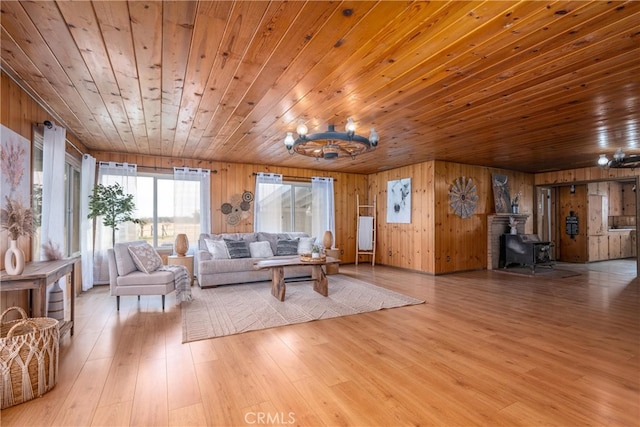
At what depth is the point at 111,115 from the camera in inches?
147

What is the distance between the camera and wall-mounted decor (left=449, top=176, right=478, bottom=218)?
6.78m

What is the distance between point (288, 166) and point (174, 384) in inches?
220

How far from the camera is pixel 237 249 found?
5746 millimetres

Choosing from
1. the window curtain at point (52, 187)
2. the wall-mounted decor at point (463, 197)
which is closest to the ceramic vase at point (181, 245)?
the window curtain at point (52, 187)

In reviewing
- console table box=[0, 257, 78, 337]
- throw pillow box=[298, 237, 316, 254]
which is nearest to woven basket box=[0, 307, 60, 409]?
console table box=[0, 257, 78, 337]

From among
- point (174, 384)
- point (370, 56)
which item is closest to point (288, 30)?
point (370, 56)

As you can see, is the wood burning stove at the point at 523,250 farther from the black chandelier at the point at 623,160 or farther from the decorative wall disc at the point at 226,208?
the decorative wall disc at the point at 226,208

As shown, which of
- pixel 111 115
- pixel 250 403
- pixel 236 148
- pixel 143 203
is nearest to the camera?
pixel 250 403

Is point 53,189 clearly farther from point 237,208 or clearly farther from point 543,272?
point 543,272

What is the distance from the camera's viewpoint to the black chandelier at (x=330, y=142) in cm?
351

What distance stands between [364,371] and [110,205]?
16.0ft

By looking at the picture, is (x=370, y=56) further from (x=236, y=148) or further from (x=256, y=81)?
(x=236, y=148)

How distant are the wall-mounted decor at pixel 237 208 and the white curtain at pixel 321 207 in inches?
62.5

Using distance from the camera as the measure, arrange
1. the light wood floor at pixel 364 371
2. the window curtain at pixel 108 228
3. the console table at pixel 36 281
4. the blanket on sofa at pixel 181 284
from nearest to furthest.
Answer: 1. the light wood floor at pixel 364 371
2. the console table at pixel 36 281
3. the blanket on sofa at pixel 181 284
4. the window curtain at pixel 108 228
